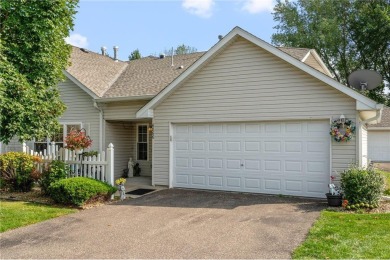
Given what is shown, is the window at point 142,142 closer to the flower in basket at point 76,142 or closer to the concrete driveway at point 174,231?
the flower in basket at point 76,142

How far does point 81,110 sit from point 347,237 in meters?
11.4

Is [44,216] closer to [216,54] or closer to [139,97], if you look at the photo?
[139,97]

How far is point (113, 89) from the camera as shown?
14477 mm

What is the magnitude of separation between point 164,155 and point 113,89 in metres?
4.27

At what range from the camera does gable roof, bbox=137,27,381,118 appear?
8.98 m

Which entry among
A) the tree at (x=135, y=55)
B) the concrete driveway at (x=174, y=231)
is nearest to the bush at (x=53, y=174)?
the concrete driveway at (x=174, y=231)

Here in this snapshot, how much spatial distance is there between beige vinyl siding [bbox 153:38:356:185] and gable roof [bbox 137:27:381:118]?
0.29 m

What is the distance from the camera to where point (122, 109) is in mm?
13516

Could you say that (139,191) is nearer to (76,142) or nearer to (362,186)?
(76,142)

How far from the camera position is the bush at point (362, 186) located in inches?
328

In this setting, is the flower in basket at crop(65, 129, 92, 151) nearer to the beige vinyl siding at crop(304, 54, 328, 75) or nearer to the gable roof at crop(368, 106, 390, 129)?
the beige vinyl siding at crop(304, 54, 328, 75)

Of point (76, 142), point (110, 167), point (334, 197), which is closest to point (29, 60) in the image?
point (76, 142)

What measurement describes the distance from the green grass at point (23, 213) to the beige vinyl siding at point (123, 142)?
5.01 metres

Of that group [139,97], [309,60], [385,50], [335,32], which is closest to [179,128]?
[139,97]
